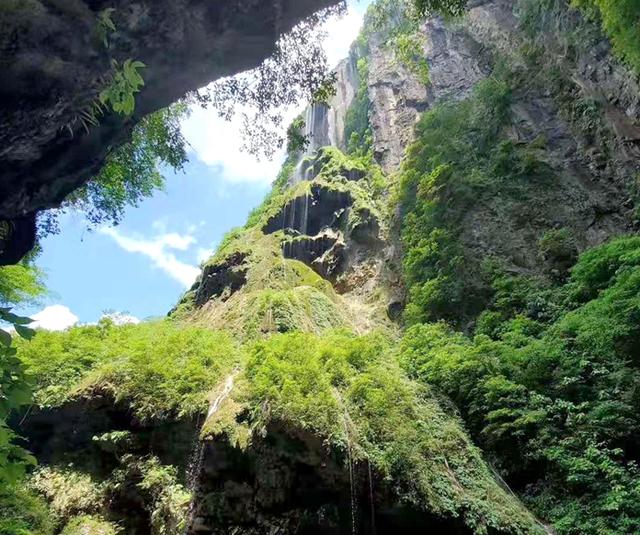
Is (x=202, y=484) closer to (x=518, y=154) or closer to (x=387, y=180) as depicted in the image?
(x=518, y=154)

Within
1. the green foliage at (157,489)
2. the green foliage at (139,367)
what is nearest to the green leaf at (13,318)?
the green foliage at (157,489)

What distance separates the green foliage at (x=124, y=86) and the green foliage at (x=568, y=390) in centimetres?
756

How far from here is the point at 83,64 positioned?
4.39 meters

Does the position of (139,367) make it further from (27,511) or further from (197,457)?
(27,511)

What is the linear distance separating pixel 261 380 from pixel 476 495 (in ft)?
13.5

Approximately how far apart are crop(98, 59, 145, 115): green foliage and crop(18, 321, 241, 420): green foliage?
6.99 m

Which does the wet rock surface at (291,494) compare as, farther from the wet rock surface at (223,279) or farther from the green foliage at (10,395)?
the wet rock surface at (223,279)

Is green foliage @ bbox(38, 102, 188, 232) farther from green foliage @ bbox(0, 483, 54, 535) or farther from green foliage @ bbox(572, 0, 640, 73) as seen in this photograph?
green foliage @ bbox(572, 0, 640, 73)

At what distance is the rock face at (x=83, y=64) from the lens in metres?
4.05

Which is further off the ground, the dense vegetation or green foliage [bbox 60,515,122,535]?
the dense vegetation

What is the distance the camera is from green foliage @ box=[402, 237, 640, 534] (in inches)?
268

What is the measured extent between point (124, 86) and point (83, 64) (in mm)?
620

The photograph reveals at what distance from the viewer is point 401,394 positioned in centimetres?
892

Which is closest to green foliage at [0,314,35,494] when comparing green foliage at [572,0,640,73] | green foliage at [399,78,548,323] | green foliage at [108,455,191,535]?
green foliage at [108,455,191,535]
